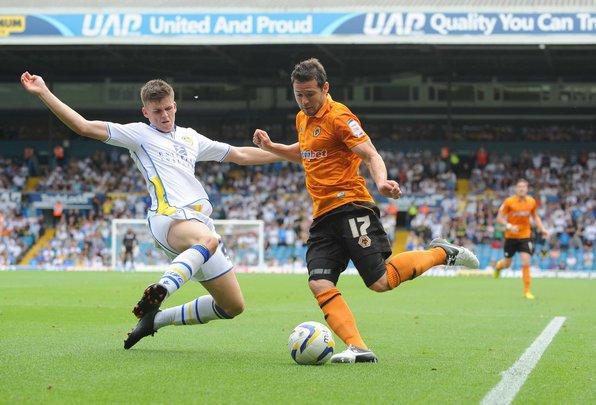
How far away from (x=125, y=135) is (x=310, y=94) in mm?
1502

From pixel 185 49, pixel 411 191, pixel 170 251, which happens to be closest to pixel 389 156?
pixel 411 191

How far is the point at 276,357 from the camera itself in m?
8.32

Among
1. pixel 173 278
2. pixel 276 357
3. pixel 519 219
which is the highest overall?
pixel 519 219

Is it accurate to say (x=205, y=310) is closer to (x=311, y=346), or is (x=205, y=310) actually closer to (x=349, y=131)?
(x=311, y=346)

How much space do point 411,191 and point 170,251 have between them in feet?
107

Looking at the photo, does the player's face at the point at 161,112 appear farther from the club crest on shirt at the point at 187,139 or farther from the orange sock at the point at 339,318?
the orange sock at the point at 339,318

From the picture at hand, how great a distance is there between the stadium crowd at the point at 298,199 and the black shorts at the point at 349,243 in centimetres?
2746

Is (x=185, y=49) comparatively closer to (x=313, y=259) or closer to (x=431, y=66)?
(x=431, y=66)

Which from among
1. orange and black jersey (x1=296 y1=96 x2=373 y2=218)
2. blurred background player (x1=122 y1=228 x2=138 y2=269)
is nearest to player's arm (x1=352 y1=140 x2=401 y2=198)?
orange and black jersey (x1=296 y1=96 x2=373 y2=218)

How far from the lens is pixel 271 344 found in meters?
9.55

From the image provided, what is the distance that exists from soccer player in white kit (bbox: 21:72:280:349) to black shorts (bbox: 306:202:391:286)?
794 millimetres

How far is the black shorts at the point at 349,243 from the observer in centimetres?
802

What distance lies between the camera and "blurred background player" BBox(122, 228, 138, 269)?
115 feet

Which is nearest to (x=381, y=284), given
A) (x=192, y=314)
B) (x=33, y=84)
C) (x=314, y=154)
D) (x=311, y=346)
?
(x=311, y=346)
